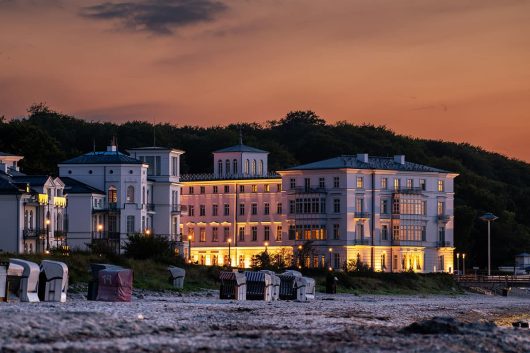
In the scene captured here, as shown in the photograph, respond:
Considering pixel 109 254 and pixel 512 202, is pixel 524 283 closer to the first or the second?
pixel 109 254

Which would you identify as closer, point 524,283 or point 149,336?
point 149,336

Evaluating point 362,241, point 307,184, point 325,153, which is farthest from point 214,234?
point 325,153

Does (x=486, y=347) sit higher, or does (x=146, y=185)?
(x=146, y=185)

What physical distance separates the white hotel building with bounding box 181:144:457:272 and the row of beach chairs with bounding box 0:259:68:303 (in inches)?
3170

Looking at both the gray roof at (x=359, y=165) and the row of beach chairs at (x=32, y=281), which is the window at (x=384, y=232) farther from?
the row of beach chairs at (x=32, y=281)

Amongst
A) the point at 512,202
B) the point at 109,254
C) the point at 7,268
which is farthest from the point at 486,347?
the point at 512,202

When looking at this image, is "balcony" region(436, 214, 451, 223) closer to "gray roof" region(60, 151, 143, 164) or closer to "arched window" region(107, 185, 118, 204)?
"gray roof" region(60, 151, 143, 164)

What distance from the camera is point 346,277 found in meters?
109

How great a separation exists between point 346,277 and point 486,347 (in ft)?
234

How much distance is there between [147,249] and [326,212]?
45.6 metres

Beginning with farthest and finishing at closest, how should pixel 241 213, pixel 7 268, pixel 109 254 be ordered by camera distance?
pixel 241 213
pixel 109 254
pixel 7 268

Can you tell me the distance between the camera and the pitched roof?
396 ft

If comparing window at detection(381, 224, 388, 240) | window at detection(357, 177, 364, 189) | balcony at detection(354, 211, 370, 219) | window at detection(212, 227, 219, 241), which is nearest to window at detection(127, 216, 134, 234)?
window at detection(212, 227, 219, 241)

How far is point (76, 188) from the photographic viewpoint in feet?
397
